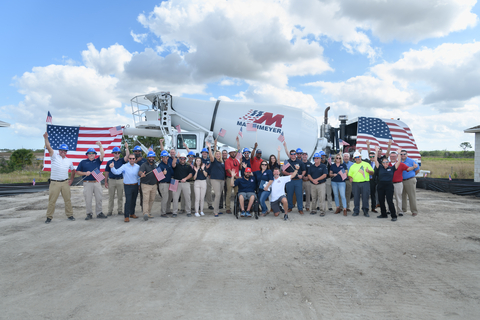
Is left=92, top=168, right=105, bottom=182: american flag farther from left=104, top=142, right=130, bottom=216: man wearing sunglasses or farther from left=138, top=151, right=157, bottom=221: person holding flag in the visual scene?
left=138, top=151, right=157, bottom=221: person holding flag

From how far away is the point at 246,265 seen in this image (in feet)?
15.0

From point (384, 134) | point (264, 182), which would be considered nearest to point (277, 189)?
point (264, 182)

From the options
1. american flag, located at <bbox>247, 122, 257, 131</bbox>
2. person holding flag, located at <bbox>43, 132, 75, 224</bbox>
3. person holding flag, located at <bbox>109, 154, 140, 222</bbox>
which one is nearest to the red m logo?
american flag, located at <bbox>247, 122, 257, 131</bbox>

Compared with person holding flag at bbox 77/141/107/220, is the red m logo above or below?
above

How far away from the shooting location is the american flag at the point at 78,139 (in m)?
9.98

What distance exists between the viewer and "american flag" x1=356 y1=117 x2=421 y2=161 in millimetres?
12413

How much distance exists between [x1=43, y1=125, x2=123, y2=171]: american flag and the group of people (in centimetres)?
227

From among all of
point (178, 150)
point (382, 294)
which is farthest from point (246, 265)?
point (178, 150)

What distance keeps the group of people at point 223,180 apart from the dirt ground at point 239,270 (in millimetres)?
823

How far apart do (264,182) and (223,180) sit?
124 cm

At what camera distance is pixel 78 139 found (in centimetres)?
1016

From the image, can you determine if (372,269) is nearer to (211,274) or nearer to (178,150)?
(211,274)

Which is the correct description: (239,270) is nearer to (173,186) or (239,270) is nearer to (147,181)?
(173,186)

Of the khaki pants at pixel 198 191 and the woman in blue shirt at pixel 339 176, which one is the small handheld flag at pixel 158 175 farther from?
the woman in blue shirt at pixel 339 176
